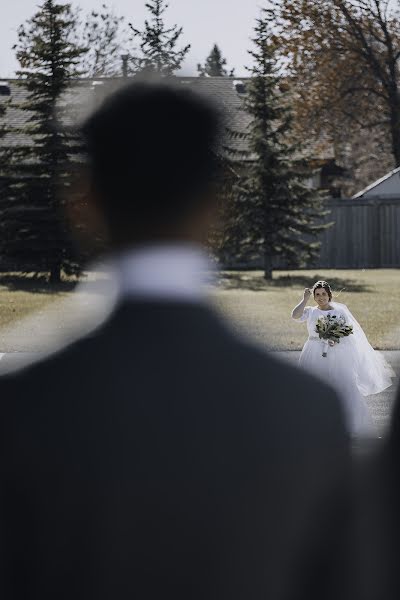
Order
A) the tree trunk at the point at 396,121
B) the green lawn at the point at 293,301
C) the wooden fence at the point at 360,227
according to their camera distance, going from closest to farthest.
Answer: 1. the green lawn at the point at 293,301
2. the wooden fence at the point at 360,227
3. the tree trunk at the point at 396,121

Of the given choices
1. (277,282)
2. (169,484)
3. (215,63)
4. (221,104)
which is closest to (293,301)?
(277,282)

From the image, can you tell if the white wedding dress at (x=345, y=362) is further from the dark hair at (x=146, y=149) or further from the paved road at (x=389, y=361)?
the dark hair at (x=146, y=149)

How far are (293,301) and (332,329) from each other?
12.7m

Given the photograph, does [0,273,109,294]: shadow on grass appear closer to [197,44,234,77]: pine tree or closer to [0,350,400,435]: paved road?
[0,350,400,435]: paved road

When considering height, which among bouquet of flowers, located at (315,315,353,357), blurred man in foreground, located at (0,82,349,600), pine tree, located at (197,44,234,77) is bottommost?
blurred man in foreground, located at (0,82,349,600)

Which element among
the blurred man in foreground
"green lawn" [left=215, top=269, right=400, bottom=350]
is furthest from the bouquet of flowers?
"green lawn" [left=215, top=269, right=400, bottom=350]

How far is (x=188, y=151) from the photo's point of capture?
24.0 meters

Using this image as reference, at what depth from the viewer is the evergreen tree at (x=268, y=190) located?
96.9 feet

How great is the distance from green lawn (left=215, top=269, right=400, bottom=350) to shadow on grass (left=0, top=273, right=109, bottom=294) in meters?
3.37

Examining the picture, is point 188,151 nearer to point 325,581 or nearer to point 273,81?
point 273,81

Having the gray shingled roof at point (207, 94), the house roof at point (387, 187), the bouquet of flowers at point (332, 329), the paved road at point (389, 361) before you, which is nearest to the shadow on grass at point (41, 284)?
the gray shingled roof at point (207, 94)

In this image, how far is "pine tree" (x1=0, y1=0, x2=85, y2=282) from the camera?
27594mm

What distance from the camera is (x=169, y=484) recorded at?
22.1 ft

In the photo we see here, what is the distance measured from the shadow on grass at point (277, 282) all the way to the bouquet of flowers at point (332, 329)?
14.7 meters
